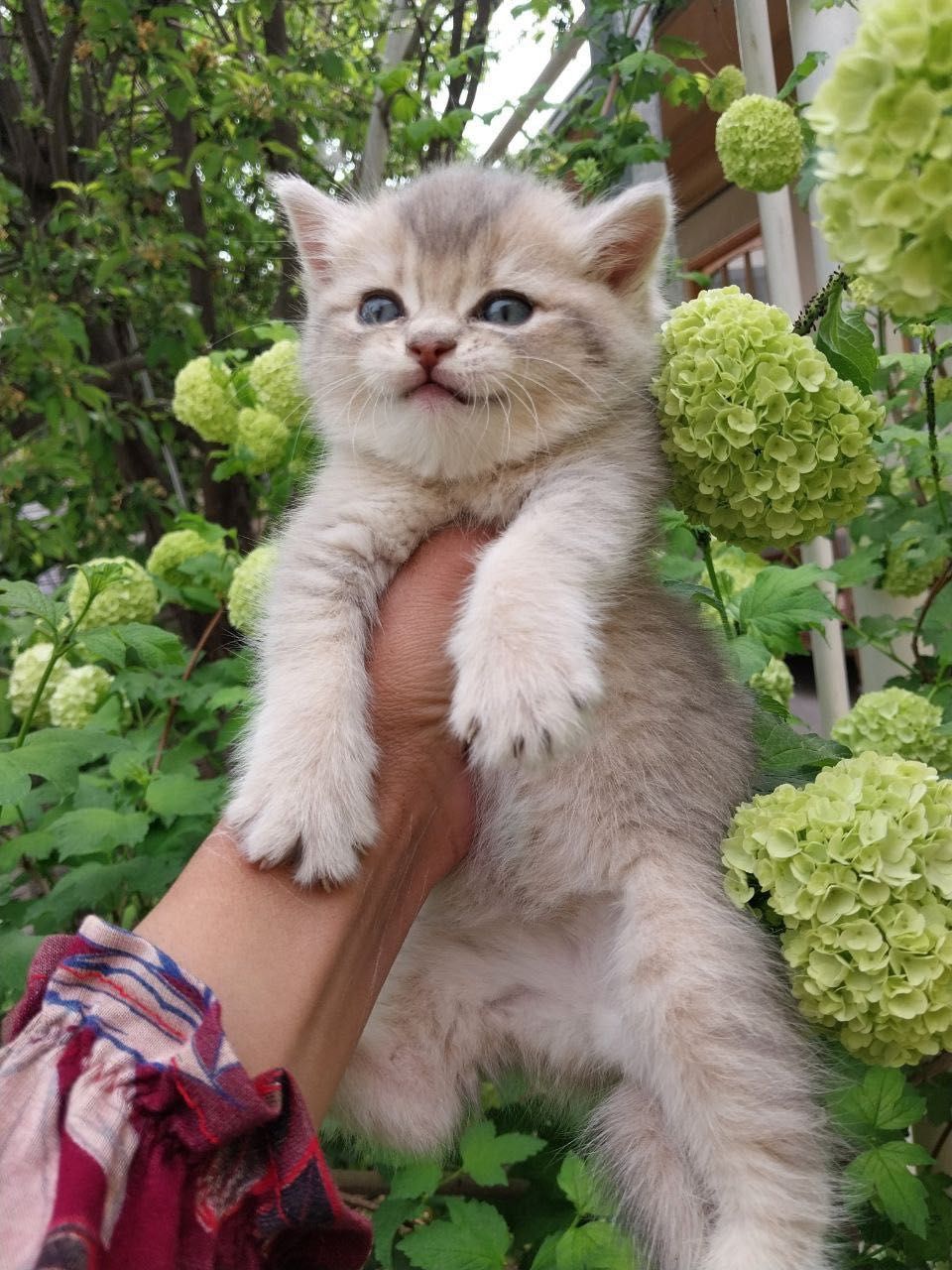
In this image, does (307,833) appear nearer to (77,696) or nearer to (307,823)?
(307,823)

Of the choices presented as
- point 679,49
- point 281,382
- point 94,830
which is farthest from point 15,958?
point 679,49

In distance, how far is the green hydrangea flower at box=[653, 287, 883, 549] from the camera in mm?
1405

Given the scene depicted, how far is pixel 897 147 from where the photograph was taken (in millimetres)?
600

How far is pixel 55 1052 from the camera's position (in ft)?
3.50

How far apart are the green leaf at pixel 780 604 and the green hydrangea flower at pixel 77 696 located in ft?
5.05

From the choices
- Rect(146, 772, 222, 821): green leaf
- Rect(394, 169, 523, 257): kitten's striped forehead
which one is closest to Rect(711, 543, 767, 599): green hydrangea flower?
Rect(394, 169, 523, 257): kitten's striped forehead

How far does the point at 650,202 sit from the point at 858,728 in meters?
1.19

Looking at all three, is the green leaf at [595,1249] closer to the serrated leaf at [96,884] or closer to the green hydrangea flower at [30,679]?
the serrated leaf at [96,884]

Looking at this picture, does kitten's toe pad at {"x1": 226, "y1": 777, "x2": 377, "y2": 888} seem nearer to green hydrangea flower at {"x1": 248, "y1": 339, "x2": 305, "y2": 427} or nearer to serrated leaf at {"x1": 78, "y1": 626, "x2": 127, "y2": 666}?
serrated leaf at {"x1": 78, "y1": 626, "x2": 127, "y2": 666}

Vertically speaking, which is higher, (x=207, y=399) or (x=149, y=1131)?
(x=207, y=399)

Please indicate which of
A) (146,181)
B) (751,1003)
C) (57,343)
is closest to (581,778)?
(751,1003)

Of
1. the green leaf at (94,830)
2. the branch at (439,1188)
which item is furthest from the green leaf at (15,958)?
the branch at (439,1188)

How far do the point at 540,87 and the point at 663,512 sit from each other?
2452 millimetres

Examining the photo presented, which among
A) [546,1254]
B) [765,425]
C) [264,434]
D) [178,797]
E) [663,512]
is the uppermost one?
[765,425]
